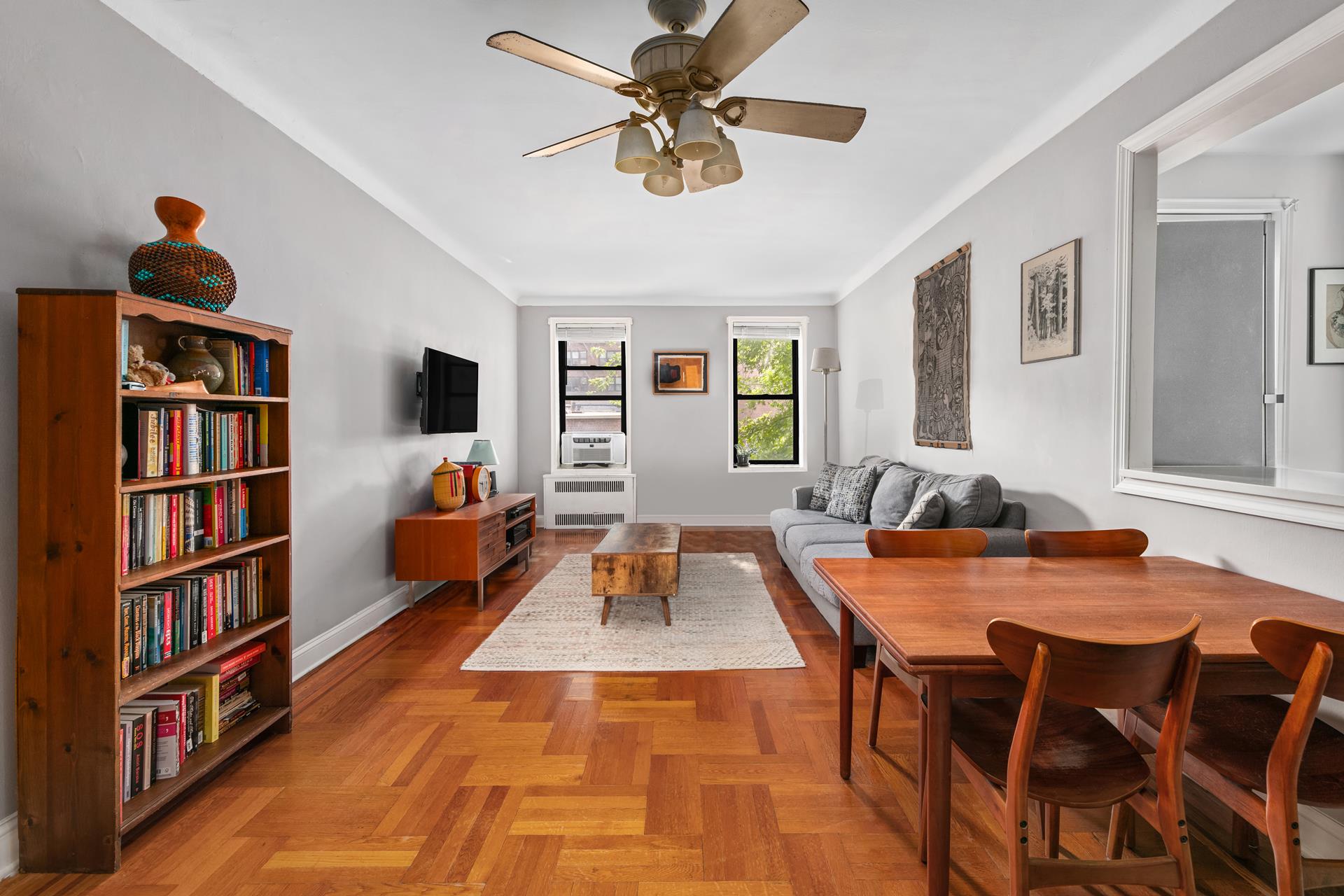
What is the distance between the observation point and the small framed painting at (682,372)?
657 cm

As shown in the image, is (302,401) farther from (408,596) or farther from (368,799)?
(368,799)

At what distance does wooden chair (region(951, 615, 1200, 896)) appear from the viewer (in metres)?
1.05

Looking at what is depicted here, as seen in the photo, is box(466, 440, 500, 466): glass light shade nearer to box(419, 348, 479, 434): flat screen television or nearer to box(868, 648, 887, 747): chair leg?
box(419, 348, 479, 434): flat screen television

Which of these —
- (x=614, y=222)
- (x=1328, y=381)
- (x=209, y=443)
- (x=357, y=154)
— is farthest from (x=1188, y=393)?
(x=357, y=154)

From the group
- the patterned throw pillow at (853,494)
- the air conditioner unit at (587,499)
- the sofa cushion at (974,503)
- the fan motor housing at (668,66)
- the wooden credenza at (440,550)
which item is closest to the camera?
the fan motor housing at (668,66)

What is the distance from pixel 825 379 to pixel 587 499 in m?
2.84

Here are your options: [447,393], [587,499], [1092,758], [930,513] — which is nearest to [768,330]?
[587,499]

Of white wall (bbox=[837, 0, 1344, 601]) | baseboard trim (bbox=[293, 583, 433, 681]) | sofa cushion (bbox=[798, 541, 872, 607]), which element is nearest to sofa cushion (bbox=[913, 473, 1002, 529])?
white wall (bbox=[837, 0, 1344, 601])

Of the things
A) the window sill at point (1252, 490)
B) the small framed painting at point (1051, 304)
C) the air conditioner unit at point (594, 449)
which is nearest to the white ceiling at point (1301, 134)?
the small framed painting at point (1051, 304)

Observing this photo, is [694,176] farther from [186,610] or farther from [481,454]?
[481,454]

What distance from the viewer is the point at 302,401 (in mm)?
2727

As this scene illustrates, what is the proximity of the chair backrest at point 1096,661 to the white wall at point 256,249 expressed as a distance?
2358 millimetres

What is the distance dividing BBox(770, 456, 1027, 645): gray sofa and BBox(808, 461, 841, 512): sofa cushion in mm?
89

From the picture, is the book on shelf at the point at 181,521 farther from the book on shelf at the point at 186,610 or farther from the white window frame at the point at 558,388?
the white window frame at the point at 558,388
